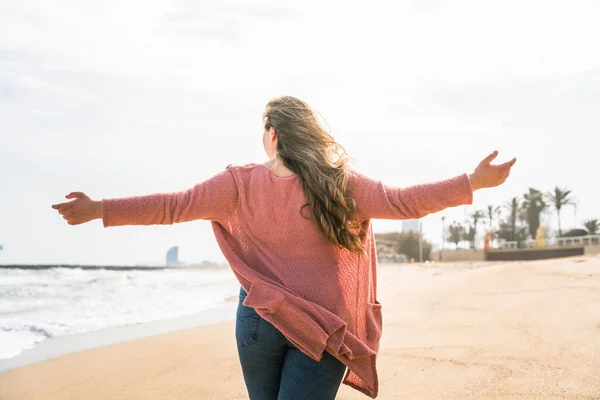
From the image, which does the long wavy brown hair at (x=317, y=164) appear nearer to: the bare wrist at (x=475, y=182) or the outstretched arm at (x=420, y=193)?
the outstretched arm at (x=420, y=193)

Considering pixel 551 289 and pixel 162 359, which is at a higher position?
pixel 551 289

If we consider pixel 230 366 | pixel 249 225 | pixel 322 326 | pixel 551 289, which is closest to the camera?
pixel 322 326

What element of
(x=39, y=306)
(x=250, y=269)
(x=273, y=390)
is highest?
(x=250, y=269)

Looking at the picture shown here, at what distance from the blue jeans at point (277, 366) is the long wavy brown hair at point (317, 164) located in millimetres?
430

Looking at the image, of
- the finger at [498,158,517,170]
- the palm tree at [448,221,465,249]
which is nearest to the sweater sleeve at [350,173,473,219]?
the finger at [498,158,517,170]

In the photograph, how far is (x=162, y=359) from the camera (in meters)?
6.30

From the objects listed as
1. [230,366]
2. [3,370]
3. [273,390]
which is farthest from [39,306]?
[273,390]

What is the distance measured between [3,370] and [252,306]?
16.1ft

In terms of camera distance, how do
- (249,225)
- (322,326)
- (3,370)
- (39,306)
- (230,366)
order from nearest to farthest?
(322,326), (249,225), (230,366), (3,370), (39,306)

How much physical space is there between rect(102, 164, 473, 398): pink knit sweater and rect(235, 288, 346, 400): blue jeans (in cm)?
6

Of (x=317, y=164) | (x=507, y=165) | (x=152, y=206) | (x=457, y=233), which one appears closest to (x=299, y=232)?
(x=317, y=164)

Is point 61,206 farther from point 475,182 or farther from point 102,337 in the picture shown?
point 102,337

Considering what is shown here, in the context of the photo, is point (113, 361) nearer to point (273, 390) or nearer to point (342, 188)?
point (273, 390)

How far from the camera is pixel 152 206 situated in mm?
2316
